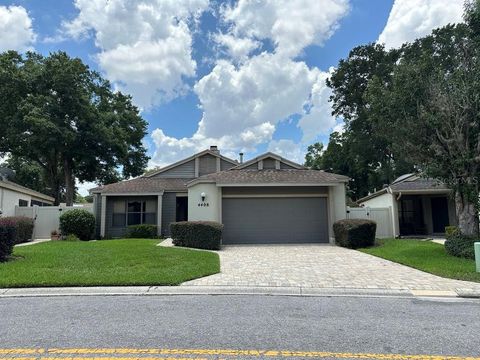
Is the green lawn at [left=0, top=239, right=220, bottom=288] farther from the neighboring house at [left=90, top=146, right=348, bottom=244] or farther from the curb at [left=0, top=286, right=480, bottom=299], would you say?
the neighboring house at [left=90, top=146, right=348, bottom=244]

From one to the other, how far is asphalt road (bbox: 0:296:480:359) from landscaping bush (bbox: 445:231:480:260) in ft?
16.7

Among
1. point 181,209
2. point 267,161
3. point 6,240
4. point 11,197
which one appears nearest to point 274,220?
point 267,161

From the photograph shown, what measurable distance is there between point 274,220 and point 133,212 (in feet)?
28.2

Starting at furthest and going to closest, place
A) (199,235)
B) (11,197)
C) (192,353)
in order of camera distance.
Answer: (11,197) < (199,235) < (192,353)

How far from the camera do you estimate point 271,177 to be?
18078mm

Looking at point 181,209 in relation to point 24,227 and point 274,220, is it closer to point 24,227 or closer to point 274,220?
point 274,220

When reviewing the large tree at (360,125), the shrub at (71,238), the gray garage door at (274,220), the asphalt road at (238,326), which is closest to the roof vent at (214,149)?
the gray garage door at (274,220)

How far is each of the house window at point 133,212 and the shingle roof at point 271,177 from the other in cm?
453

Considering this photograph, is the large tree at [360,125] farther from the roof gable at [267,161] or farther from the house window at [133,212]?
the house window at [133,212]

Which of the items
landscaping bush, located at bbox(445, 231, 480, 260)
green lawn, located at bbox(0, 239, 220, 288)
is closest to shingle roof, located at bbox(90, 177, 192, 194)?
green lawn, located at bbox(0, 239, 220, 288)

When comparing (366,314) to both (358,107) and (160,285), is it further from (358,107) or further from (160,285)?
(358,107)

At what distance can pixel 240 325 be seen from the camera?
519 centimetres

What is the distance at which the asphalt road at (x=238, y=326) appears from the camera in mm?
4277

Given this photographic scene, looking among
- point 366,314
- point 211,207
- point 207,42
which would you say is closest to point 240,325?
point 366,314
